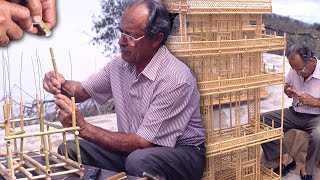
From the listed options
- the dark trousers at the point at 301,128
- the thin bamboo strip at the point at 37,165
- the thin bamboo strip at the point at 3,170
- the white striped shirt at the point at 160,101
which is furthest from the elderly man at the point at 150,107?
the dark trousers at the point at 301,128

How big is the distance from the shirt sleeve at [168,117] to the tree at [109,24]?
18.5 inches

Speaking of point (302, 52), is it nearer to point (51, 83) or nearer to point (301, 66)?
point (301, 66)

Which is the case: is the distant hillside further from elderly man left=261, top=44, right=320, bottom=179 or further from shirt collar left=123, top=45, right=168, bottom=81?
shirt collar left=123, top=45, right=168, bottom=81

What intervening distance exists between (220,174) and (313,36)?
2.88 m

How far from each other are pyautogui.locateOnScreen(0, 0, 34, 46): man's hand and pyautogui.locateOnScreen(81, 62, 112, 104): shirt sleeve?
1002 millimetres

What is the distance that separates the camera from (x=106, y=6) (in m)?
2.46

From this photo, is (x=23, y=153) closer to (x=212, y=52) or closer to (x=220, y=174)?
(x=212, y=52)

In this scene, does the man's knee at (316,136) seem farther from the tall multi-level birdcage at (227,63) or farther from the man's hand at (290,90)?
the tall multi-level birdcage at (227,63)

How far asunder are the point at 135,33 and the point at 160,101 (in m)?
0.30

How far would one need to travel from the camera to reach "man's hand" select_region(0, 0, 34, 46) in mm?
1263

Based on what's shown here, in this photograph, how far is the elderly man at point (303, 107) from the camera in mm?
3348

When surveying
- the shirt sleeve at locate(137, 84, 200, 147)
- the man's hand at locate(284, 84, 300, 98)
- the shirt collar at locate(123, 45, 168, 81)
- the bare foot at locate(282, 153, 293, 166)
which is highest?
the shirt collar at locate(123, 45, 168, 81)

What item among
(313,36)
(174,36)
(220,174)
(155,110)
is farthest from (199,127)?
(313,36)

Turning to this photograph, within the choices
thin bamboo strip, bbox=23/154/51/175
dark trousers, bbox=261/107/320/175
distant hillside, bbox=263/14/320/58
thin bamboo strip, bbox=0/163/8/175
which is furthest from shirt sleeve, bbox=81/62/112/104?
distant hillside, bbox=263/14/320/58
